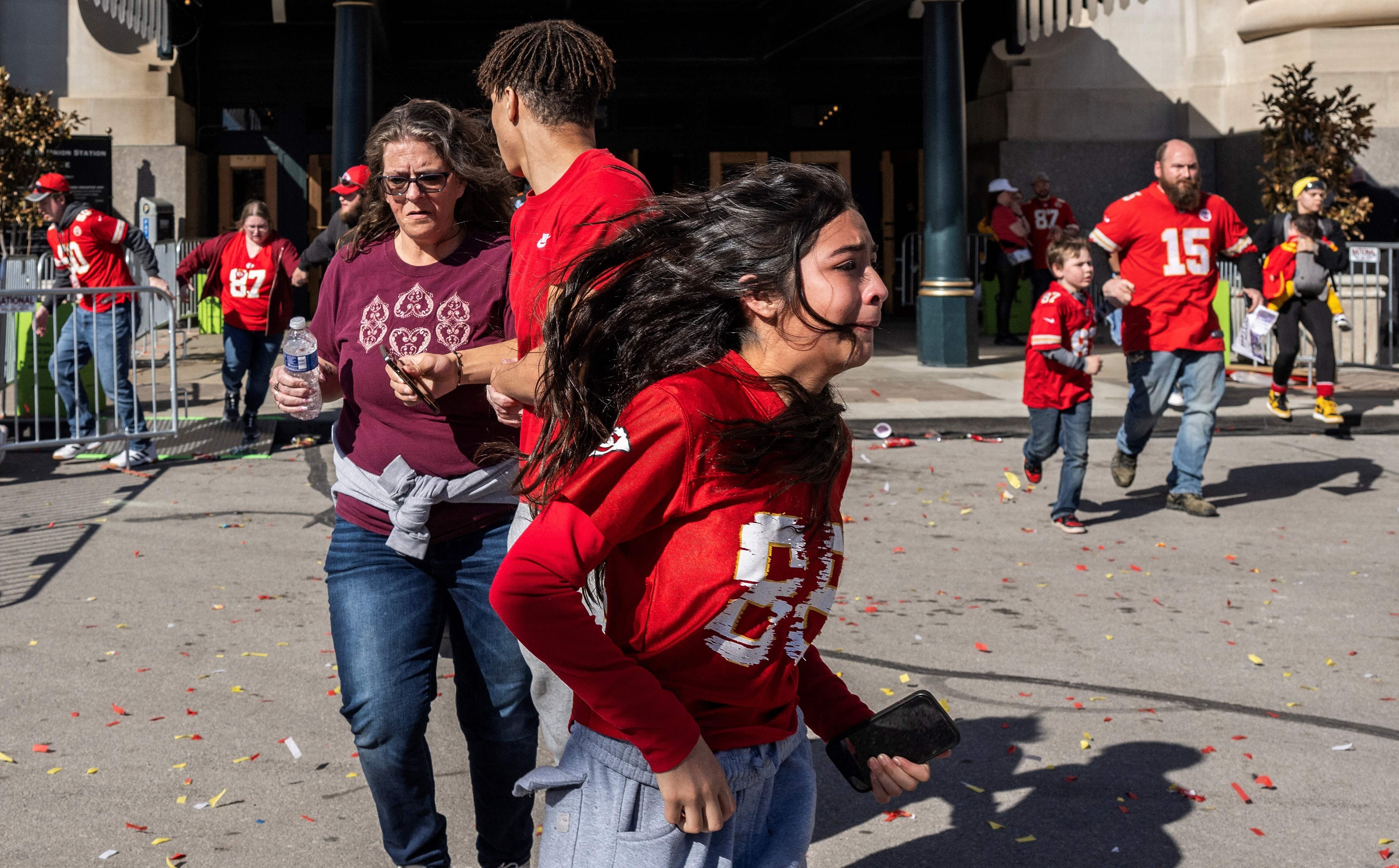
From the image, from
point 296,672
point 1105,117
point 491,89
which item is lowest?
point 296,672

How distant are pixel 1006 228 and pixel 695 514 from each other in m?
17.8

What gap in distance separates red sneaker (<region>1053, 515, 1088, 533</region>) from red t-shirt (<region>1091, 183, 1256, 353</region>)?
Result: 1149 millimetres

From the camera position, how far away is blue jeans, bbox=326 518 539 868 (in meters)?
3.15

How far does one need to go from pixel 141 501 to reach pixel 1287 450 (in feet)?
26.2

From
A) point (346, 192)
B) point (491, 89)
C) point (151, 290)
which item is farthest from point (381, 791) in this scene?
point (151, 290)

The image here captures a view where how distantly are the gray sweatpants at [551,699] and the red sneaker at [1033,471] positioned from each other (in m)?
5.71

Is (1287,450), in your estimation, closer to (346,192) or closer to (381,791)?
(346,192)

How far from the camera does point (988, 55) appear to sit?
22.1 metres

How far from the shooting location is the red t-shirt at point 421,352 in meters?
3.31

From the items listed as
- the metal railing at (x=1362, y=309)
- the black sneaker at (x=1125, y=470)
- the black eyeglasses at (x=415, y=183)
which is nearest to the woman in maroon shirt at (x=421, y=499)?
the black eyeglasses at (x=415, y=183)

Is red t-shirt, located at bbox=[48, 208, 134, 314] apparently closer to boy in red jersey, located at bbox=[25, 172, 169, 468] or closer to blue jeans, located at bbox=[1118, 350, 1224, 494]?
boy in red jersey, located at bbox=[25, 172, 169, 468]

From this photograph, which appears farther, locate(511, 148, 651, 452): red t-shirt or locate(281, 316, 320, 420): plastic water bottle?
locate(281, 316, 320, 420): plastic water bottle

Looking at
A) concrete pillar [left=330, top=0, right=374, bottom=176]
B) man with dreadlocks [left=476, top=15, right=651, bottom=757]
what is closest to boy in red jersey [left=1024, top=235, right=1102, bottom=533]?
man with dreadlocks [left=476, top=15, right=651, bottom=757]

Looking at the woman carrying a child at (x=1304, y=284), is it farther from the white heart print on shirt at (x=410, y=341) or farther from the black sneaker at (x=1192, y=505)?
the white heart print on shirt at (x=410, y=341)
